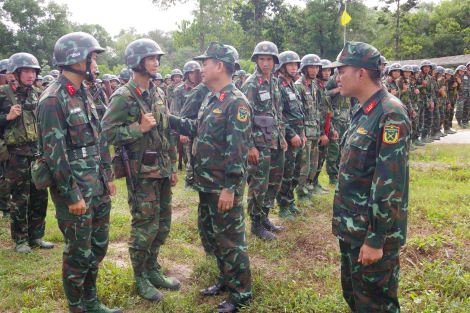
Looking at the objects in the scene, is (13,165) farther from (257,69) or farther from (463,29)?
(463,29)

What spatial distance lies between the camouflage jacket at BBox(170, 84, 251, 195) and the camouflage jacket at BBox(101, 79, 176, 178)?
356 millimetres

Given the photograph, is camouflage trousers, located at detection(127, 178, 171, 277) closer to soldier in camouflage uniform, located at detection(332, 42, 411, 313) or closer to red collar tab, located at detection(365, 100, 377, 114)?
soldier in camouflage uniform, located at detection(332, 42, 411, 313)

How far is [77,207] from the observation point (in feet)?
10.1

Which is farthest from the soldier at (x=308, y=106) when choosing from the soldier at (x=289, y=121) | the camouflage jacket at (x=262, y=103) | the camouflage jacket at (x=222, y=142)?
the camouflage jacket at (x=222, y=142)

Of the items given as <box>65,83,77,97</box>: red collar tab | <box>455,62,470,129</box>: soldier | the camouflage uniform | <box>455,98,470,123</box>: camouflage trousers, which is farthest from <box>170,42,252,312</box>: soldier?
<box>455,98,470,123</box>: camouflage trousers

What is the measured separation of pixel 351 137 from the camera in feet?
8.64

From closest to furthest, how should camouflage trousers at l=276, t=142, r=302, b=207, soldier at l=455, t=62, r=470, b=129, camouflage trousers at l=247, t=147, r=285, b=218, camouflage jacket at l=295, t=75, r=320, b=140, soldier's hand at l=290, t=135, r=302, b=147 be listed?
camouflage trousers at l=247, t=147, r=285, b=218, soldier's hand at l=290, t=135, r=302, b=147, camouflage trousers at l=276, t=142, r=302, b=207, camouflage jacket at l=295, t=75, r=320, b=140, soldier at l=455, t=62, r=470, b=129

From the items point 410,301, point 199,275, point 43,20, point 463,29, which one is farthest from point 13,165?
point 463,29

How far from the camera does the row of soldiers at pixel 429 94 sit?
34.3ft

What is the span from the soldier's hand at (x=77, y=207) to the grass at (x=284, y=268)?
3.73ft

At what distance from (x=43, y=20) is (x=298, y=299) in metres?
34.6

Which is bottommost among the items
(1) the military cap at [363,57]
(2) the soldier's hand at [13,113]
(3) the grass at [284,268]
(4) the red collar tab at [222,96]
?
(3) the grass at [284,268]

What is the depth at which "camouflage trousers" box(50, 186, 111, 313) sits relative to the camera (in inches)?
126

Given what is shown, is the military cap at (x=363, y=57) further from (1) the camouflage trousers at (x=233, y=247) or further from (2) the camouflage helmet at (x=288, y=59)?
(2) the camouflage helmet at (x=288, y=59)
